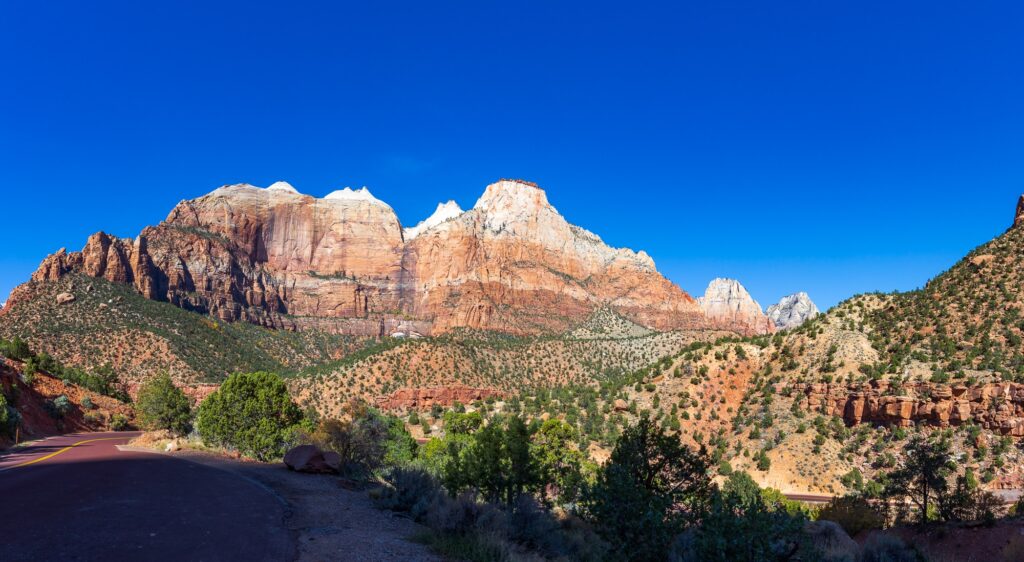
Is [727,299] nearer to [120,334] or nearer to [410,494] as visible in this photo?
[120,334]

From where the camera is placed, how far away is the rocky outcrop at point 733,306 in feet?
589

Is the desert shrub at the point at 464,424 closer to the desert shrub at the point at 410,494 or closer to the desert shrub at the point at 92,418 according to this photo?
the desert shrub at the point at 410,494

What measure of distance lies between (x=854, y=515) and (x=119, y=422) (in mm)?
59834

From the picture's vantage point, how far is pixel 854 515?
21.1 meters

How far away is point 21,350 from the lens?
56000 mm

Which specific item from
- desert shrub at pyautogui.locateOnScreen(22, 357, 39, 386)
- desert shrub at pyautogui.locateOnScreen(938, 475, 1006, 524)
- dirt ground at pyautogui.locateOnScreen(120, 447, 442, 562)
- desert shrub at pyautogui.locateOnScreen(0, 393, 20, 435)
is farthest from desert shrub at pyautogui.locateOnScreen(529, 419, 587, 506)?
desert shrub at pyautogui.locateOnScreen(22, 357, 39, 386)

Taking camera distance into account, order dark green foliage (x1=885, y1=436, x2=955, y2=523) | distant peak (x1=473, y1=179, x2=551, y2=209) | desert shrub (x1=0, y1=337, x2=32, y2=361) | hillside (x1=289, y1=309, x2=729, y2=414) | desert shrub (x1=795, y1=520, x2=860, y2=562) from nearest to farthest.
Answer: desert shrub (x1=795, y1=520, x2=860, y2=562) → dark green foliage (x1=885, y1=436, x2=955, y2=523) → desert shrub (x1=0, y1=337, x2=32, y2=361) → hillside (x1=289, y1=309, x2=729, y2=414) → distant peak (x1=473, y1=179, x2=551, y2=209)

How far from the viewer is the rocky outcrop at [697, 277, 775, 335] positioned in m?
180

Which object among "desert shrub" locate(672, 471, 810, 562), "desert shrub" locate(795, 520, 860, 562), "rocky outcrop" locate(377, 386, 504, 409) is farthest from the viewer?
"rocky outcrop" locate(377, 386, 504, 409)

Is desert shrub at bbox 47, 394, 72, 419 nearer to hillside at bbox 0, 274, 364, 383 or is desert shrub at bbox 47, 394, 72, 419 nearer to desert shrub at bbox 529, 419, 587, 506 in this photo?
hillside at bbox 0, 274, 364, 383

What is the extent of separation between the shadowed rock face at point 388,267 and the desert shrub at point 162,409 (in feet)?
251

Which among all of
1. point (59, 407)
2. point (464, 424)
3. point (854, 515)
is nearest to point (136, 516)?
point (854, 515)

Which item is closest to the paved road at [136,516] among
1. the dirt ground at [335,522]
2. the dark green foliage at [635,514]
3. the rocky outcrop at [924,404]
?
the dirt ground at [335,522]

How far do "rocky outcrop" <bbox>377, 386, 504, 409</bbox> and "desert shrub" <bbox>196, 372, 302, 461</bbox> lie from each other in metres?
40.4
